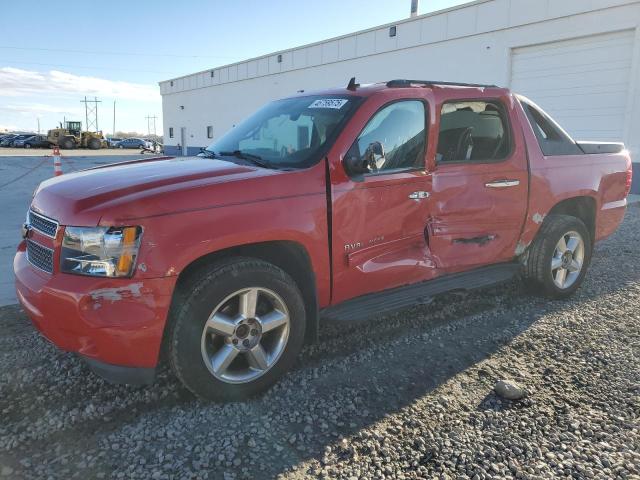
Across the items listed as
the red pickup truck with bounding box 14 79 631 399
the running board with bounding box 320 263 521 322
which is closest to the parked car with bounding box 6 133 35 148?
the red pickup truck with bounding box 14 79 631 399

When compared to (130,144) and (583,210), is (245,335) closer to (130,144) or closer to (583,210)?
(583,210)

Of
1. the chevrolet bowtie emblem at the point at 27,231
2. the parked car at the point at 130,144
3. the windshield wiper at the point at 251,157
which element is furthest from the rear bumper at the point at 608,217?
the parked car at the point at 130,144

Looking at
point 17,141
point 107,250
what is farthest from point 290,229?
point 17,141

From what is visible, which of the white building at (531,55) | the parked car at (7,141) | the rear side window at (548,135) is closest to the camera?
the rear side window at (548,135)

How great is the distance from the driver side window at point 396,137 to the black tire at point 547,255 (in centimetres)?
170

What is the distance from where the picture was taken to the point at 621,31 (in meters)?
12.6

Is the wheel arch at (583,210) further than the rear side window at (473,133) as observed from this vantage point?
Yes

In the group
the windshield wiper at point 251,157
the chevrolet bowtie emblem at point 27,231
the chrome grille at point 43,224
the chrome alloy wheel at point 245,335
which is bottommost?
the chrome alloy wheel at point 245,335

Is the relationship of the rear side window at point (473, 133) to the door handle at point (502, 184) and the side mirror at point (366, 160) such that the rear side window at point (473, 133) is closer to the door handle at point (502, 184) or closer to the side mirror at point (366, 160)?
the door handle at point (502, 184)

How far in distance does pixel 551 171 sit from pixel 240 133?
2.77m

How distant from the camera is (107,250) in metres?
2.44

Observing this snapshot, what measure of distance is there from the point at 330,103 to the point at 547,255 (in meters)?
2.47

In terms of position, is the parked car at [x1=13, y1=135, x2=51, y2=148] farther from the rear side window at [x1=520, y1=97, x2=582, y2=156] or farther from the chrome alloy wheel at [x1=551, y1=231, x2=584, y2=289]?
the chrome alloy wheel at [x1=551, y1=231, x2=584, y2=289]

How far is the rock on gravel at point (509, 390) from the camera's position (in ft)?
9.59
